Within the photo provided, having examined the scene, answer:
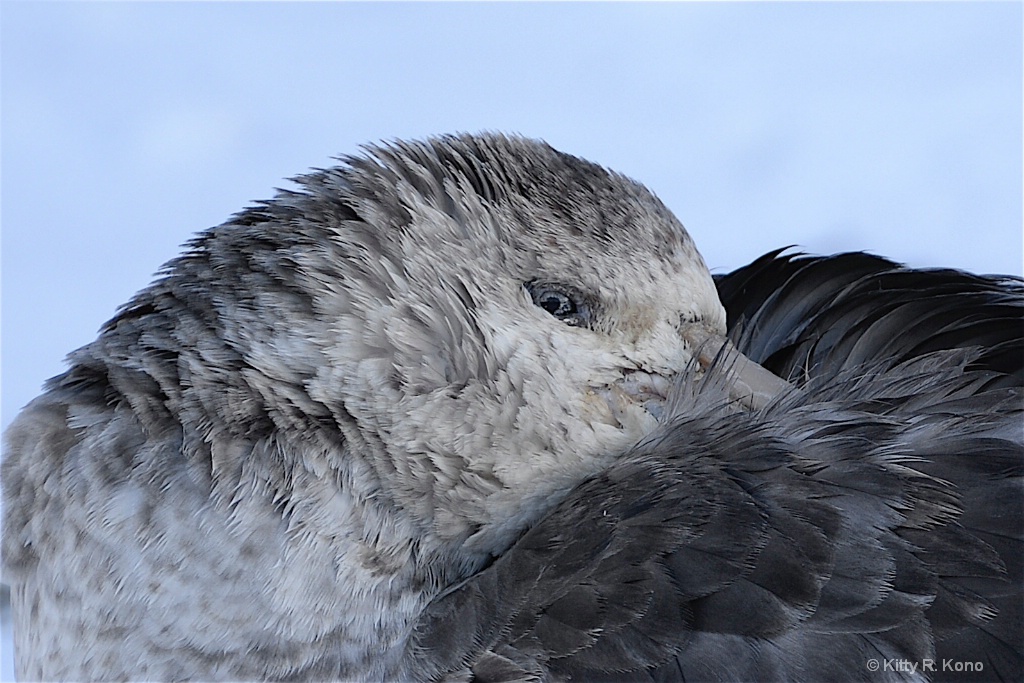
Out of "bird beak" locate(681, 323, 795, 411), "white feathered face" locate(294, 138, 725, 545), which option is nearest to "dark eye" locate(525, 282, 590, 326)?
"white feathered face" locate(294, 138, 725, 545)

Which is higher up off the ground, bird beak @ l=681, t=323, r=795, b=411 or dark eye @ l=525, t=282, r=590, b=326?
dark eye @ l=525, t=282, r=590, b=326

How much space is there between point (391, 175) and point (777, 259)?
1.18m

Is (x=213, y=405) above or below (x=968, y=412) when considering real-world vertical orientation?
above

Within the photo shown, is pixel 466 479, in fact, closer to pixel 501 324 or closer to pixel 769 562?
pixel 501 324

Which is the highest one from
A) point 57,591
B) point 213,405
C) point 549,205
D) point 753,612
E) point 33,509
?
point 549,205

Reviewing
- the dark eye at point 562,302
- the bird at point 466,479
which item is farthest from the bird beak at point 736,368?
the dark eye at point 562,302

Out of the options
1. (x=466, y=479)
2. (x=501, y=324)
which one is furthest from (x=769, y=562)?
(x=501, y=324)

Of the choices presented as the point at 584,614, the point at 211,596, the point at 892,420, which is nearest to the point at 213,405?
the point at 211,596

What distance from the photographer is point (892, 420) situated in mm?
1839

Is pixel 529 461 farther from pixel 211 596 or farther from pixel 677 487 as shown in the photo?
pixel 211 596

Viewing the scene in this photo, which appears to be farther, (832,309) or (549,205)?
(832,309)

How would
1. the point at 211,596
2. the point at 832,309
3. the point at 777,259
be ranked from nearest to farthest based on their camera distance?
1. the point at 211,596
2. the point at 832,309
3. the point at 777,259

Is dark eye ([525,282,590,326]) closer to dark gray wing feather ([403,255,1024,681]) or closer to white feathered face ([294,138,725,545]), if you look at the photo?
white feathered face ([294,138,725,545])

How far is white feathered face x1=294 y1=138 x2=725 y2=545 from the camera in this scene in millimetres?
1753
